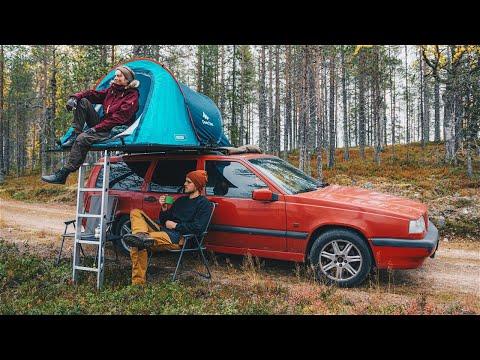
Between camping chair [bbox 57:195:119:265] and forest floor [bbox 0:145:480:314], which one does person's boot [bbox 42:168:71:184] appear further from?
forest floor [bbox 0:145:480:314]

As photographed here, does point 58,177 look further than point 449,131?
No

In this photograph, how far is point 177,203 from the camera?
5902 millimetres

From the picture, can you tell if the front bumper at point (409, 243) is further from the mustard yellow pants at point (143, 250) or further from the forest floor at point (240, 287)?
the mustard yellow pants at point (143, 250)

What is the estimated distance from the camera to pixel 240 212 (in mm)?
5820

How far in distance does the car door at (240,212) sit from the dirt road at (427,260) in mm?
2014

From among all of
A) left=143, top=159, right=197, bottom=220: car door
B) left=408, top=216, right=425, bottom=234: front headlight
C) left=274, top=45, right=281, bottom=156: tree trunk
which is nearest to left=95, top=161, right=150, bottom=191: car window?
left=143, top=159, right=197, bottom=220: car door

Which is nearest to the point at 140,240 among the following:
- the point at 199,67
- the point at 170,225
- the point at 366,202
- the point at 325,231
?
the point at 170,225

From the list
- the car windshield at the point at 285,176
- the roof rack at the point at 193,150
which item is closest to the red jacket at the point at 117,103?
the roof rack at the point at 193,150

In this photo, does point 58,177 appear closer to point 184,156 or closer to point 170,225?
point 170,225

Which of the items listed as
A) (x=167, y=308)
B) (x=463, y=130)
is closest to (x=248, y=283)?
(x=167, y=308)

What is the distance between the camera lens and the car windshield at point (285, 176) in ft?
19.1

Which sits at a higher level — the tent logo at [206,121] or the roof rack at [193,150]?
the tent logo at [206,121]

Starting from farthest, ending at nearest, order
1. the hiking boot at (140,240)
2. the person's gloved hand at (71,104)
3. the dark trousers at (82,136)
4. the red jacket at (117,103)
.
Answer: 1. the red jacket at (117,103)
2. the person's gloved hand at (71,104)
3. the dark trousers at (82,136)
4. the hiking boot at (140,240)

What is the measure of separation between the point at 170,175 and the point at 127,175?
91 centimetres
